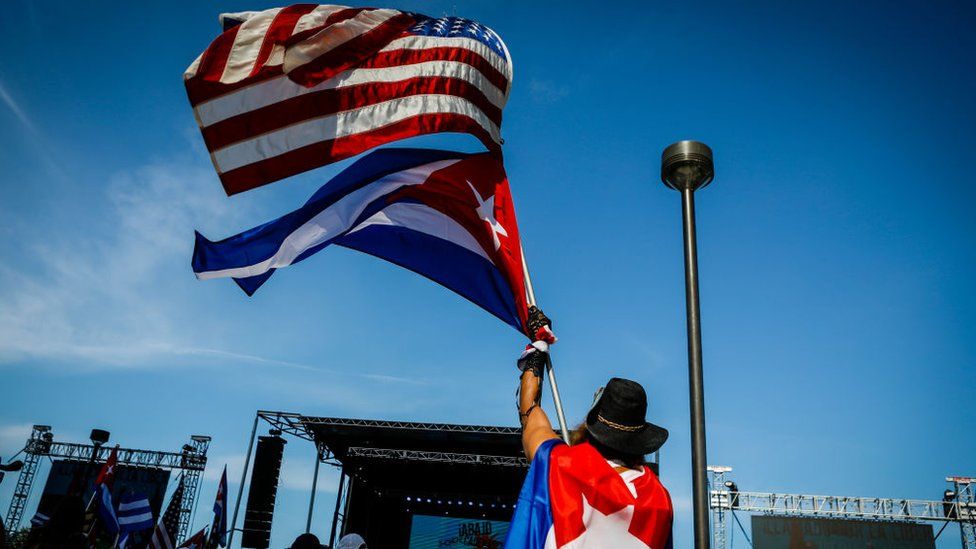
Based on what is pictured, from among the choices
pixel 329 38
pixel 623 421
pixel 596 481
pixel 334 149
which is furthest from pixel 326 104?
pixel 596 481

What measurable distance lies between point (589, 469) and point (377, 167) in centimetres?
344

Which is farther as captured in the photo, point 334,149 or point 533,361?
point 334,149

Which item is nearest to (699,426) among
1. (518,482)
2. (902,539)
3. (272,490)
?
(272,490)

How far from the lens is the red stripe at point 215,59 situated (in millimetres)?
4266

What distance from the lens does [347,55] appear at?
474 cm

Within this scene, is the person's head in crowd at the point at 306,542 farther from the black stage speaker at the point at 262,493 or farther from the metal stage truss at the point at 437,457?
the metal stage truss at the point at 437,457

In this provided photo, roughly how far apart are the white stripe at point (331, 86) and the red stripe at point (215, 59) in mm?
146

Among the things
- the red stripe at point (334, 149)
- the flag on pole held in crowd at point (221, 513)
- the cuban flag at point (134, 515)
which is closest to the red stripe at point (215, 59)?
the red stripe at point (334, 149)

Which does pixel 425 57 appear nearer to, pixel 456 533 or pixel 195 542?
pixel 195 542

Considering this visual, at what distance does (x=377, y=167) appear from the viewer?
493cm

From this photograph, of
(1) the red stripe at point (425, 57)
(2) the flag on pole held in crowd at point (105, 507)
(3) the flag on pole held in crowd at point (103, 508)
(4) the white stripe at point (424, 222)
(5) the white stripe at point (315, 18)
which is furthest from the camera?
(2) the flag on pole held in crowd at point (105, 507)

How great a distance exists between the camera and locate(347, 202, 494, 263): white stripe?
195 inches

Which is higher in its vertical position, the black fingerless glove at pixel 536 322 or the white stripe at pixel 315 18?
the white stripe at pixel 315 18

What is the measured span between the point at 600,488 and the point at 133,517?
12.9m
